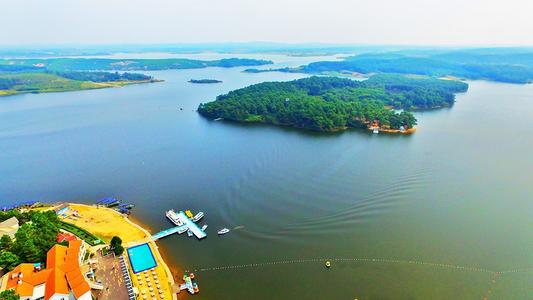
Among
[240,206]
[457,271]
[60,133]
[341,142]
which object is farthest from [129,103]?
[457,271]

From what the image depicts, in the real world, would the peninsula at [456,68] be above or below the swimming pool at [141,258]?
above

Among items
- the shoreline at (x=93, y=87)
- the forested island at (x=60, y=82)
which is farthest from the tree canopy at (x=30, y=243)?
the forested island at (x=60, y=82)

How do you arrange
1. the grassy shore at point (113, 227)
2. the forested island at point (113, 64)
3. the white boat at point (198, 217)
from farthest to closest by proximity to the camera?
the forested island at point (113, 64) < the white boat at point (198, 217) < the grassy shore at point (113, 227)

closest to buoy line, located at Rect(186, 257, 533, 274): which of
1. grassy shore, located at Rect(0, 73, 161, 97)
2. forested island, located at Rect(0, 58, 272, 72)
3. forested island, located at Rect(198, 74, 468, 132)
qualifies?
forested island, located at Rect(198, 74, 468, 132)

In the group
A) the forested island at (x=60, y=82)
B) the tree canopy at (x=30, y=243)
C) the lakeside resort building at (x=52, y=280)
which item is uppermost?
the forested island at (x=60, y=82)

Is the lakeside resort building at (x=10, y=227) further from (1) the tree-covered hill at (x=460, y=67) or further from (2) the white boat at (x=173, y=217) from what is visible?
(1) the tree-covered hill at (x=460, y=67)

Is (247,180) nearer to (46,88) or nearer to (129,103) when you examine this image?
(129,103)
